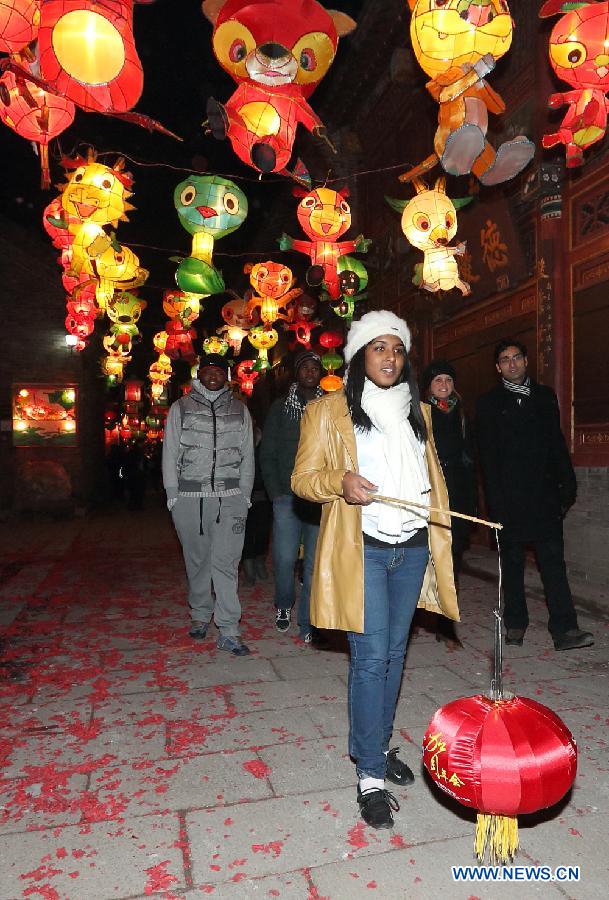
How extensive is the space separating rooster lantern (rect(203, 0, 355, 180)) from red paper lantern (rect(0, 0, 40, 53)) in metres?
1.37

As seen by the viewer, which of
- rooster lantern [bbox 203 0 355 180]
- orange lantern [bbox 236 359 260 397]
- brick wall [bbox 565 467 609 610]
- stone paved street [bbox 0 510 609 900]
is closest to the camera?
stone paved street [bbox 0 510 609 900]

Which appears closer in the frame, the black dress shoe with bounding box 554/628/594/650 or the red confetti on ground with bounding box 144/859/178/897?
the red confetti on ground with bounding box 144/859/178/897

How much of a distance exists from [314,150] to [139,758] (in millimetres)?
15484

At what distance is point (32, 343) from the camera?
20.1m

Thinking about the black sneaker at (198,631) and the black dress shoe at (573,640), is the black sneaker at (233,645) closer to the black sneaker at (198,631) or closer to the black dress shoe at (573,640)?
the black sneaker at (198,631)

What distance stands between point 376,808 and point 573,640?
110 inches

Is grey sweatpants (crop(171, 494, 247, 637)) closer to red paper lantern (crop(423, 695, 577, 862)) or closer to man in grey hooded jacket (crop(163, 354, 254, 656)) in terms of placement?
man in grey hooded jacket (crop(163, 354, 254, 656))

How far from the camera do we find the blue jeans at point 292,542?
17.9 feet

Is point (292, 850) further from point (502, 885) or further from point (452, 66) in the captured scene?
point (452, 66)

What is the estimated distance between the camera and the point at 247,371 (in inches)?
749

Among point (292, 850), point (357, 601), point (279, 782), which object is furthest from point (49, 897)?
point (357, 601)

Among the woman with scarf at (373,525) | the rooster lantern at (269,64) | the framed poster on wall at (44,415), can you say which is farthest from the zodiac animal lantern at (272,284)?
the framed poster on wall at (44,415)

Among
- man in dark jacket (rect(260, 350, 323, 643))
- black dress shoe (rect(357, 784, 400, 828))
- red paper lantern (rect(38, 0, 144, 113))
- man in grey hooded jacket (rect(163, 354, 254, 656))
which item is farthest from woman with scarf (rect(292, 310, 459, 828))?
man in dark jacket (rect(260, 350, 323, 643))

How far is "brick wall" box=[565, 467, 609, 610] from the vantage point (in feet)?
21.7
